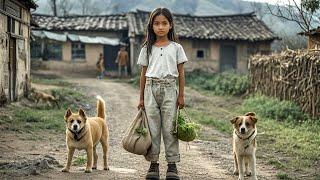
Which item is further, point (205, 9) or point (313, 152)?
point (205, 9)

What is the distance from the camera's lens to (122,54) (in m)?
26.9

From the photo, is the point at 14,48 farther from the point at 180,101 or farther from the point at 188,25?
the point at 188,25

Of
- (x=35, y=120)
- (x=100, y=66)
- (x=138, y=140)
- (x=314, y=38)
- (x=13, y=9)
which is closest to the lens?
(x=138, y=140)

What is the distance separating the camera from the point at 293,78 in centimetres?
1338

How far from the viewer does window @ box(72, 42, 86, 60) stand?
2830 centimetres

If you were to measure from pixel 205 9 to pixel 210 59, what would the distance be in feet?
169

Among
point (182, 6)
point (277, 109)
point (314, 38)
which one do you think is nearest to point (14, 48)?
point (277, 109)

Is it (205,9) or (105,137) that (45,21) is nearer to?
(105,137)

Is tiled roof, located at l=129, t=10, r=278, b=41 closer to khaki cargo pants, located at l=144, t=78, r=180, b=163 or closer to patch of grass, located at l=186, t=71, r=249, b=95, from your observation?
patch of grass, located at l=186, t=71, r=249, b=95

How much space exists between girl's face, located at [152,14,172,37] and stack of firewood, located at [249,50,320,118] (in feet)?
24.1

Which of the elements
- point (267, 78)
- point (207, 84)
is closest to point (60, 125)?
point (267, 78)

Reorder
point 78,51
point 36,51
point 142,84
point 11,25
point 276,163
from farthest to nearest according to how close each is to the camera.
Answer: point 78,51 < point 36,51 < point 11,25 < point 276,163 < point 142,84

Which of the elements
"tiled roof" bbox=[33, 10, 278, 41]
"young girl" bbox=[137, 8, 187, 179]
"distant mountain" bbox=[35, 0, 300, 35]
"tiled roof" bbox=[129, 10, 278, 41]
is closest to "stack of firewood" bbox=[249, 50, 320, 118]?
"young girl" bbox=[137, 8, 187, 179]

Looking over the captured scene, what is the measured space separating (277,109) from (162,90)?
332 inches
